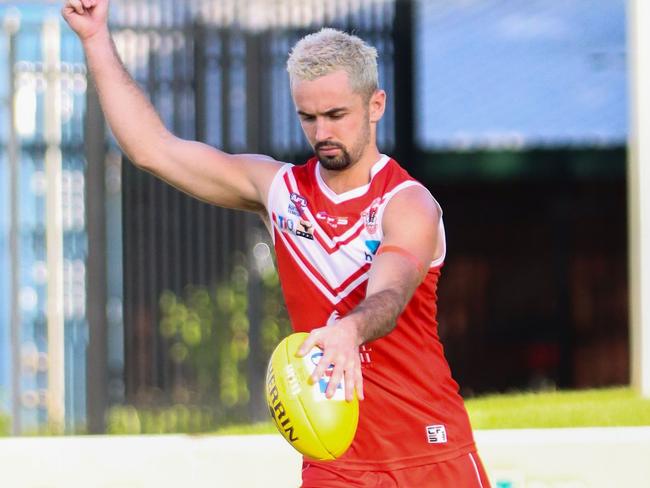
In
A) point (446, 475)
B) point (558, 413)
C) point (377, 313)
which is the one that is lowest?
point (558, 413)

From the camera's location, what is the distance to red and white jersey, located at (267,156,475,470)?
372 centimetres

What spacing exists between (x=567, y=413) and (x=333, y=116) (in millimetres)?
4103

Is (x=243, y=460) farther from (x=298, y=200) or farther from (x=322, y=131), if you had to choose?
(x=322, y=131)

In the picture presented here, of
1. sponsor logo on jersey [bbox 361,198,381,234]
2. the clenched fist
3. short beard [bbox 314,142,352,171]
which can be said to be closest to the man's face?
short beard [bbox 314,142,352,171]

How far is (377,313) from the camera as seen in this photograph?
312cm

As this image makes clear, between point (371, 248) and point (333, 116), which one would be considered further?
point (371, 248)

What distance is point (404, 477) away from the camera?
373 centimetres

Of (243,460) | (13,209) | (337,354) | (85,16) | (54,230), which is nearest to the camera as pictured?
(337,354)

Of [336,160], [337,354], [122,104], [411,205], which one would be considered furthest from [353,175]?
[337,354]

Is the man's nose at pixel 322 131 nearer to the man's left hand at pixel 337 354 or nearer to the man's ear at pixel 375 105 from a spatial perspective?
the man's ear at pixel 375 105

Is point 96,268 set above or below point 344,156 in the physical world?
below

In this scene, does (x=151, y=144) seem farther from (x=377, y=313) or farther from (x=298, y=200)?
(x=377, y=313)

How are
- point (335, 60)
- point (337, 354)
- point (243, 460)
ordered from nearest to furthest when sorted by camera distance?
point (337, 354) < point (335, 60) < point (243, 460)

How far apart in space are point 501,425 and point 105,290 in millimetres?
3124
